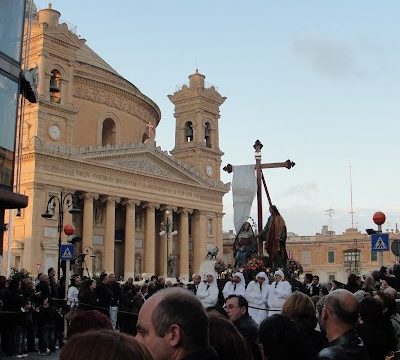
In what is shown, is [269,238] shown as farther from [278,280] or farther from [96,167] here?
[96,167]

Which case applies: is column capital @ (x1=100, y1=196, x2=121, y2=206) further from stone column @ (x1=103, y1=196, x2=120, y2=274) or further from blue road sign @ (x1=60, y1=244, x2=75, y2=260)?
blue road sign @ (x1=60, y1=244, x2=75, y2=260)

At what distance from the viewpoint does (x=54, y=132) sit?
145ft

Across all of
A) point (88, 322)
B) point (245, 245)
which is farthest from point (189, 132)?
point (88, 322)

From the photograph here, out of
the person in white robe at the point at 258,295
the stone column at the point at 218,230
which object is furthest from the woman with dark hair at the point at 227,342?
the stone column at the point at 218,230

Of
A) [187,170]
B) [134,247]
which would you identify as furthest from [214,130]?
[134,247]

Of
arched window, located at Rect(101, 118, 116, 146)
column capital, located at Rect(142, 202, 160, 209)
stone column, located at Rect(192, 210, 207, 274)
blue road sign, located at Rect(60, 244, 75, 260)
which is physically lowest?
blue road sign, located at Rect(60, 244, 75, 260)

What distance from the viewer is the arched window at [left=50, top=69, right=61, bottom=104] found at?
45.1 m

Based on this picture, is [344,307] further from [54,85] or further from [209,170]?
[209,170]

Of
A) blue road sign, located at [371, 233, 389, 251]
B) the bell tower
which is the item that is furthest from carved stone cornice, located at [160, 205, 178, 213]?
blue road sign, located at [371, 233, 389, 251]

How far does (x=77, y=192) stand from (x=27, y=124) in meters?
6.09

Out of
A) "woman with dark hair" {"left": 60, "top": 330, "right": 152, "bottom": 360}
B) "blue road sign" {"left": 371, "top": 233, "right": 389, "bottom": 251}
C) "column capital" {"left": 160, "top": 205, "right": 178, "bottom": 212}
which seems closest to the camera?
"woman with dark hair" {"left": 60, "top": 330, "right": 152, "bottom": 360}

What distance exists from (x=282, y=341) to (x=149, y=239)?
1862 inches

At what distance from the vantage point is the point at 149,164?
50.6 meters

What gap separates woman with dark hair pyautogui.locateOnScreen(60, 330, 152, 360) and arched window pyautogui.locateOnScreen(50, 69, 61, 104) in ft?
147
